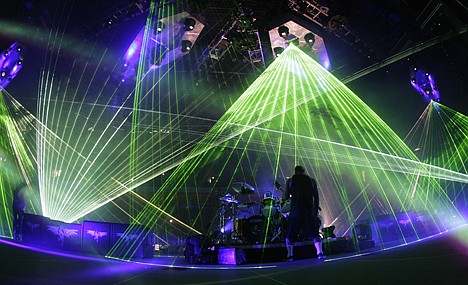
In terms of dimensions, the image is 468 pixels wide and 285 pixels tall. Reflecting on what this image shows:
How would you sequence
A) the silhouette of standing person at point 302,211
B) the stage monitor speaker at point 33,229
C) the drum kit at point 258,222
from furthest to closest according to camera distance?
the drum kit at point 258,222 < the stage monitor speaker at point 33,229 < the silhouette of standing person at point 302,211

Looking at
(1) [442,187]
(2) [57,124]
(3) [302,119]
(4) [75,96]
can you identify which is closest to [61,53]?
(4) [75,96]

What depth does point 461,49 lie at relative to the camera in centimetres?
913

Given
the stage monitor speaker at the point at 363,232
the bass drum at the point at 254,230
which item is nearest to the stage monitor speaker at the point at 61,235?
the bass drum at the point at 254,230

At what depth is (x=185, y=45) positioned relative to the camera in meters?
9.82

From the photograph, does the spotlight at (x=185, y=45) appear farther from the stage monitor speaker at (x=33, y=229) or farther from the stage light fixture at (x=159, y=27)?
the stage monitor speaker at (x=33, y=229)

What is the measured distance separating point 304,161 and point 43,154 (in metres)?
11.2

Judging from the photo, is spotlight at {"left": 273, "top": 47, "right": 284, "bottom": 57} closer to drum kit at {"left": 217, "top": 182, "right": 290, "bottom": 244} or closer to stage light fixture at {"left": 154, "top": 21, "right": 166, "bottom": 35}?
stage light fixture at {"left": 154, "top": 21, "right": 166, "bottom": 35}

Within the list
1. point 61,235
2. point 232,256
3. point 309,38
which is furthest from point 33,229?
point 309,38

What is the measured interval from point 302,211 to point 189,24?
667 cm

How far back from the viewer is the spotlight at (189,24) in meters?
9.11

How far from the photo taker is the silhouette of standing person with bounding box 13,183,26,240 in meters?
7.09

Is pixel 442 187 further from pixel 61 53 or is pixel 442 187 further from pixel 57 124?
pixel 57 124

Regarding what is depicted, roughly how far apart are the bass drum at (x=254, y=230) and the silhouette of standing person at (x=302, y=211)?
7.99 ft

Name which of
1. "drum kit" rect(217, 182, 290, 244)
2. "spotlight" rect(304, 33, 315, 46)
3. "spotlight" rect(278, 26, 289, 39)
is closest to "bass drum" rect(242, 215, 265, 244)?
"drum kit" rect(217, 182, 290, 244)
